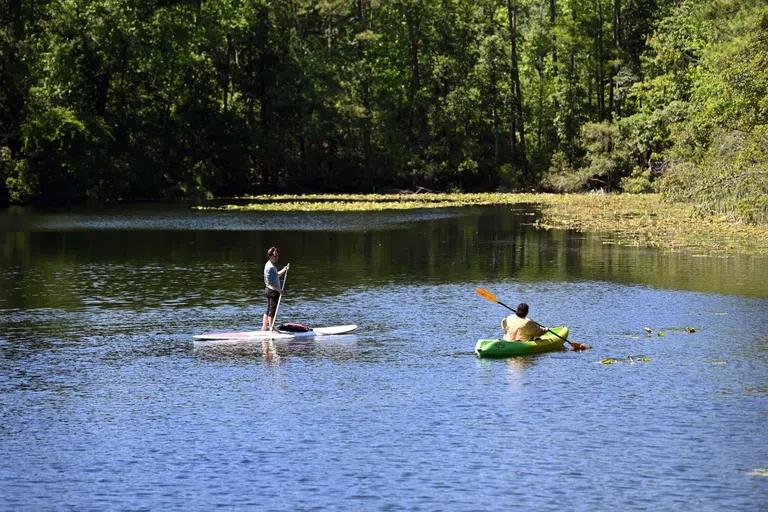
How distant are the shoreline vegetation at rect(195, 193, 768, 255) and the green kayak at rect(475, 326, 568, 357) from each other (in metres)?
20.9

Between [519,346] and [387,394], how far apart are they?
475cm

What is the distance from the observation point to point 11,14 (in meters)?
84.7

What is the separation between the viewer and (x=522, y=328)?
25.2m

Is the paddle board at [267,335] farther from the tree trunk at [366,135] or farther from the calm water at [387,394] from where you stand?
the tree trunk at [366,135]

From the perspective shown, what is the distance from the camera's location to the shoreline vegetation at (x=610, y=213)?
49.1m

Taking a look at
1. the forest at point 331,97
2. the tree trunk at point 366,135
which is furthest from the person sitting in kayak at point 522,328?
the tree trunk at point 366,135

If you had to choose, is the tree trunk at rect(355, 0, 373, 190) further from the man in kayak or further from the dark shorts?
the dark shorts

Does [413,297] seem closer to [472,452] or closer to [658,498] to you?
[472,452]

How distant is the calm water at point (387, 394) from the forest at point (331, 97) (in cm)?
4975

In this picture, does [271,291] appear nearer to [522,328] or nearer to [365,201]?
[522,328]

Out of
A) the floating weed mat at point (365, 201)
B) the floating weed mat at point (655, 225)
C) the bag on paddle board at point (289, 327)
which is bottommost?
the bag on paddle board at point (289, 327)

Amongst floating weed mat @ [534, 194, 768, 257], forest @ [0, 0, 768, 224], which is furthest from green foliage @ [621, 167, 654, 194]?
floating weed mat @ [534, 194, 768, 257]

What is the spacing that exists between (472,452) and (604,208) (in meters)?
59.1

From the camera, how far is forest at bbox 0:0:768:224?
88938 mm
